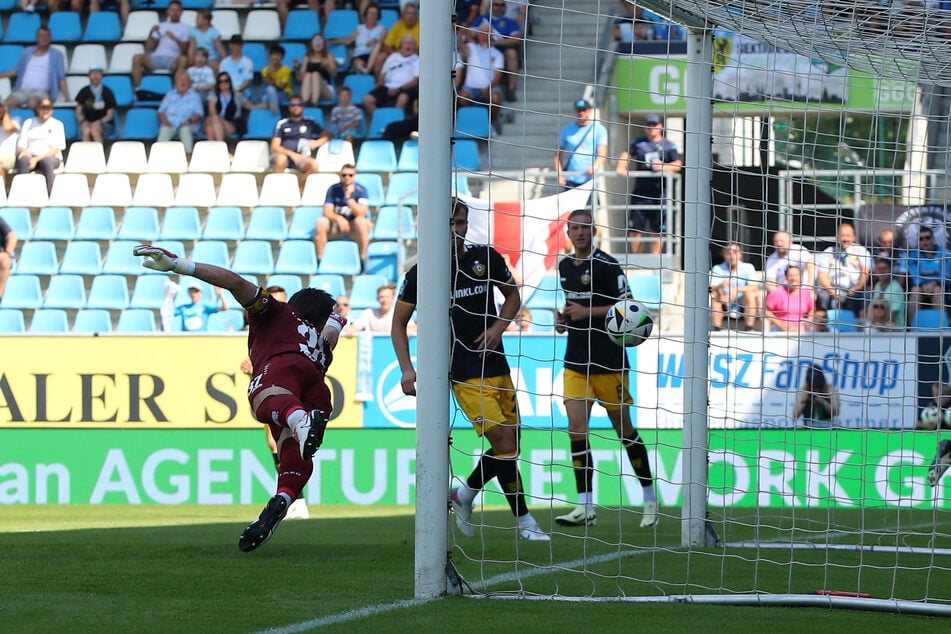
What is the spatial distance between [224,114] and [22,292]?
12.4ft

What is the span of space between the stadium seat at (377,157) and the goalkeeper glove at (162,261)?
1107 centimetres

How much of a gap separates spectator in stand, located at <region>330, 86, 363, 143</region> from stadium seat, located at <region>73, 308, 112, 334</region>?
4.08 meters

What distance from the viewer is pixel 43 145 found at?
59.8ft

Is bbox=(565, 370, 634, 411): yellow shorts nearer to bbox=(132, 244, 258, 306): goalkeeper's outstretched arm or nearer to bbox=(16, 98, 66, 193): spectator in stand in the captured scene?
bbox=(132, 244, 258, 306): goalkeeper's outstretched arm

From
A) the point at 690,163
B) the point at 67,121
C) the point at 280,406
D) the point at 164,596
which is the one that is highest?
the point at 67,121

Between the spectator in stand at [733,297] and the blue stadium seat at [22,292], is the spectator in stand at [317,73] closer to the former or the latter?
the blue stadium seat at [22,292]

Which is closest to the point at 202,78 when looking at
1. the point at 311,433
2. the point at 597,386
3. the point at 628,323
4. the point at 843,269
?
the point at 843,269

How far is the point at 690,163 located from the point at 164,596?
405 cm

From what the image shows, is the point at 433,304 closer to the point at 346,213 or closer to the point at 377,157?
the point at 346,213

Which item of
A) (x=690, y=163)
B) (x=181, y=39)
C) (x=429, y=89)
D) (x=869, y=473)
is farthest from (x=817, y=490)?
(x=181, y=39)

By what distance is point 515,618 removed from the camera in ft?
16.3

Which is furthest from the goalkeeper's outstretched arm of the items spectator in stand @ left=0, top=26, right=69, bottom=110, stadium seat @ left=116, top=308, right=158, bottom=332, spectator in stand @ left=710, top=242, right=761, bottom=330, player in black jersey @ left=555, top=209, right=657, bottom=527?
spectator in stand @ left=0, top=26, right=69, bottom=110

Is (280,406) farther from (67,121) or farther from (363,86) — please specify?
(67,121)

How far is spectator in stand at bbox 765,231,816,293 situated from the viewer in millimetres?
11531
